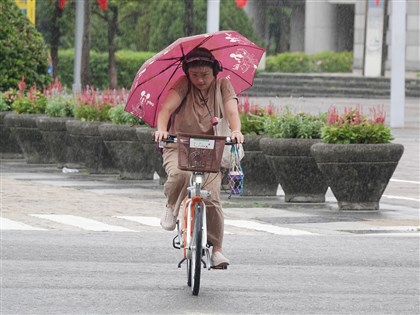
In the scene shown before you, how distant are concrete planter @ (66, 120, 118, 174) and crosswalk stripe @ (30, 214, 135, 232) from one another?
5.61 metres

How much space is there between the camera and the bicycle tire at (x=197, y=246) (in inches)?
404

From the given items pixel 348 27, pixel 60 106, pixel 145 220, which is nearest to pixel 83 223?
pixel 145 220

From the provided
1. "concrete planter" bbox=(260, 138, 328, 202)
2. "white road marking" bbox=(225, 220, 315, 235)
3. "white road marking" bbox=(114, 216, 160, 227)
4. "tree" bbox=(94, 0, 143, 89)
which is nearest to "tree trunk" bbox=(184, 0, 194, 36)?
"tree" bbox=(94, 0, 143, 89)

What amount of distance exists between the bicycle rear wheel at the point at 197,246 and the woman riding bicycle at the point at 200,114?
281mm

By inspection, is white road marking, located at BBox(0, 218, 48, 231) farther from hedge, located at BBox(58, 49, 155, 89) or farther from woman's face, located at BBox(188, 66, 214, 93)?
hedge, located at BBox(58, 49, 155, 89)

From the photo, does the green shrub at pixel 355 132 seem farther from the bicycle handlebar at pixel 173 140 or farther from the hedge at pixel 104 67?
the hedge at pixel 104 67

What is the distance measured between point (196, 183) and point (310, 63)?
5121 cm

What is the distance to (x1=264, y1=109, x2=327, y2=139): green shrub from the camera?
1809cm

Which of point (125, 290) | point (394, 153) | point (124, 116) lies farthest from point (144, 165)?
point (125, 290)

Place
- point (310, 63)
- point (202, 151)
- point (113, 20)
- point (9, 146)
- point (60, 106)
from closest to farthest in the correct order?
1. point (202, 151)
2. point (60, 106)
3. point (9, 146)
4. point (113, 20)
5. point (310, 63)

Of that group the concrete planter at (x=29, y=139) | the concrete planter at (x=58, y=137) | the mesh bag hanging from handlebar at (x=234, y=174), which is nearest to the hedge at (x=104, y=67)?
the concrete planter at (x=29, y=139)

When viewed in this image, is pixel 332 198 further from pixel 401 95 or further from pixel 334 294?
pixel 401 95

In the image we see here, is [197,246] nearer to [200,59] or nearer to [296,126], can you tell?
[200,59]

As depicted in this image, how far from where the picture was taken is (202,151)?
10195 millimetres
